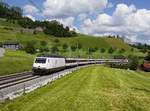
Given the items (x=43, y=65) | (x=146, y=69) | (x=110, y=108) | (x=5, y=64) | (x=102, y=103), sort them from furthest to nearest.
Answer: (x=146, y=69) < (x=5, y=64) < (x=43, y=65) < (x=102, y=103) < (x=110, y=108)

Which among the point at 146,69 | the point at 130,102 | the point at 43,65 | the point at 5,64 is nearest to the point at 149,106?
the point at 130,102

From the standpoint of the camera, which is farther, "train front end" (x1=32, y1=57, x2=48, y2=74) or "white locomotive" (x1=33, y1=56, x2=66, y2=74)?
"white locomotive" (x1=33, y1=56, x2=66, y2=74)

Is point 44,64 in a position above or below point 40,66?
above

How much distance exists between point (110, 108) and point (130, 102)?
3.00 m

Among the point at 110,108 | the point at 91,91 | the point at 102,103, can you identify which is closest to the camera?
the point at 110,108

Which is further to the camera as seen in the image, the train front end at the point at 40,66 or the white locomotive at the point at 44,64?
the white locomotive at the point at 44,64

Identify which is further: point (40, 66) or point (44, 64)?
point (44, 64)

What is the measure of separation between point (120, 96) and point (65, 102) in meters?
5.27

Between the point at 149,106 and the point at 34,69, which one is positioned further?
the point at 34,69

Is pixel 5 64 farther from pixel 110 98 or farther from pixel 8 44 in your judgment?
pixel 8 44

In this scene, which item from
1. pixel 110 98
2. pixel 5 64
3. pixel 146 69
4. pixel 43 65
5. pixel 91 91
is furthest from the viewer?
pixel 146 69

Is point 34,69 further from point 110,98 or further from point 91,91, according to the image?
point 110,98

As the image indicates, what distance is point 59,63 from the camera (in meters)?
70.9

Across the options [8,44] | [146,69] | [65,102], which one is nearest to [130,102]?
[65,102]
